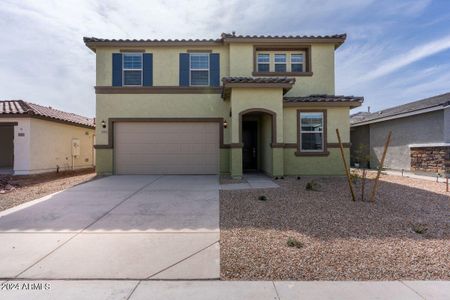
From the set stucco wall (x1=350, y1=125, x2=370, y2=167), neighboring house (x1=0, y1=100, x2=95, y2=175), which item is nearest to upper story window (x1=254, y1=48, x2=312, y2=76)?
stucco wall (x1=350, y1=125, x2=370, y2=167)

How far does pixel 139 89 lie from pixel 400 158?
607 inches

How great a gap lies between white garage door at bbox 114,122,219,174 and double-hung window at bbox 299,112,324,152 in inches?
166

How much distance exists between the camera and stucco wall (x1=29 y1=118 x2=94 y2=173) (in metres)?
13.5

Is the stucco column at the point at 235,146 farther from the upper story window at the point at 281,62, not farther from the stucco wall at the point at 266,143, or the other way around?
the upper story window at the point at 281,62

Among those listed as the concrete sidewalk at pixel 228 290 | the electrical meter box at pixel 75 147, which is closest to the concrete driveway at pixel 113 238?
the concrete sidewalk at pixel 228 290

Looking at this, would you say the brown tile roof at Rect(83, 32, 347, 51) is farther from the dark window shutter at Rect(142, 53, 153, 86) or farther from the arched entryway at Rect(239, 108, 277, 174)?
the arched entryway at Rect(239, 108, 277, 174)

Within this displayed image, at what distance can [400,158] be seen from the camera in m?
15.4

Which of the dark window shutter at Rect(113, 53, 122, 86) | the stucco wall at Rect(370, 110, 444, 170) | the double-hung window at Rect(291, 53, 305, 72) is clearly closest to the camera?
the stucco wall at Rect(370, 110, 444, 170)

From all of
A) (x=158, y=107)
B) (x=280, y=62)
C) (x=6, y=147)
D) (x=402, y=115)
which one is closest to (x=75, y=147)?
(x=6, y=147)

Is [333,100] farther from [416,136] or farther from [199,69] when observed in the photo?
[199,69]

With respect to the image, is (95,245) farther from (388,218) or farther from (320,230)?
(388,218)

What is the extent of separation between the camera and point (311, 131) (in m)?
12.1

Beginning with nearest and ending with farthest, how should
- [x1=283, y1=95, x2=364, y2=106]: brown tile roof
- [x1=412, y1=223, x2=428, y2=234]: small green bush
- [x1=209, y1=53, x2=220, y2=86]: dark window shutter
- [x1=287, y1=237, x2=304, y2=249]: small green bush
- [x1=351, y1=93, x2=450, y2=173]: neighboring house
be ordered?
[x1=287, y1=237, x2=304, y2=249]: small green bush
[x1=412, y1=223, x2=428, y2=234]: small green bush
[x1=283, y1=95, x2=364, y2=106]: brown tile roof
[x1=351, y1=93, x2=450, y2=173]: neighboring house
[x1=209, y1=53, x2=220, y2=86]: dark window shutter

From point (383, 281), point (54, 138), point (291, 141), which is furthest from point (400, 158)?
point (54, 138)
